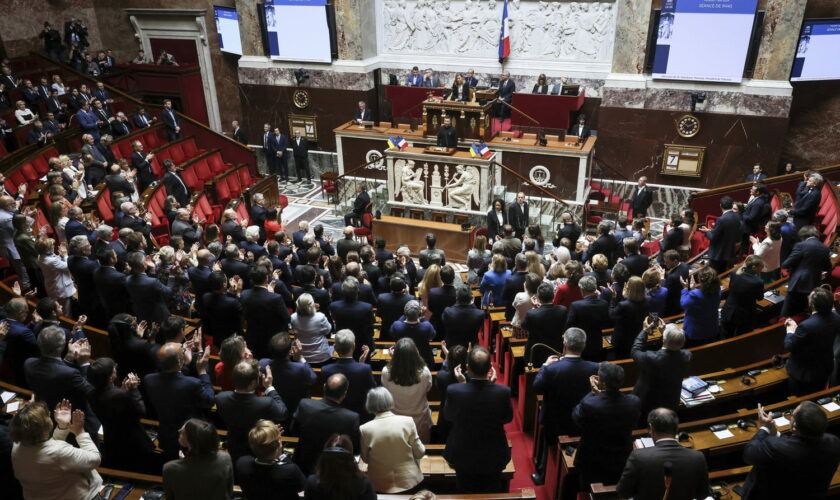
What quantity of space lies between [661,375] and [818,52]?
394 inches

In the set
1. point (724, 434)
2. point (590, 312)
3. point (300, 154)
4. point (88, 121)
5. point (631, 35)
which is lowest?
point (300, 154)

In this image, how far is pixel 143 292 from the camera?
548cm

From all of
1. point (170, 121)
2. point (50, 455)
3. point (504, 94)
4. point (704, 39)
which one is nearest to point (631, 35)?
point (704, 39)

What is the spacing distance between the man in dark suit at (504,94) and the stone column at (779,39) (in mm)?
4891

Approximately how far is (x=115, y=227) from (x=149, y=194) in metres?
1.23

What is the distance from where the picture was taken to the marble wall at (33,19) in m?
14.0

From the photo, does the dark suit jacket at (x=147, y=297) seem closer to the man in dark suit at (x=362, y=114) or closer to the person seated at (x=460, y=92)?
the person seated at (x=460, y=92)

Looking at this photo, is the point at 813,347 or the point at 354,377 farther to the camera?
the point at 813,347

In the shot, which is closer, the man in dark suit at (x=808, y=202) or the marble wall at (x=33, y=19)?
the man in dark suit at (x=808, y=202)

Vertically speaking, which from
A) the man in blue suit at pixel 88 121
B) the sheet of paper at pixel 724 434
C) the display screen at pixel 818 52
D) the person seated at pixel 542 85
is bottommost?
the sheet of paper at pixel 724 434

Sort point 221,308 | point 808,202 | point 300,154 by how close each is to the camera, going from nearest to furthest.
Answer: point 221,308 → point 808,202 → point 300,154

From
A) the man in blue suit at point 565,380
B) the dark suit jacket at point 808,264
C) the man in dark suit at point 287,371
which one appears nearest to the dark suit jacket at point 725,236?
the dark suit jacket at point 808,264

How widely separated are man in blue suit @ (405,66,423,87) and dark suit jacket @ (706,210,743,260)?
8.33 metres

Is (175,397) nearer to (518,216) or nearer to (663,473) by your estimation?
(663,473)
